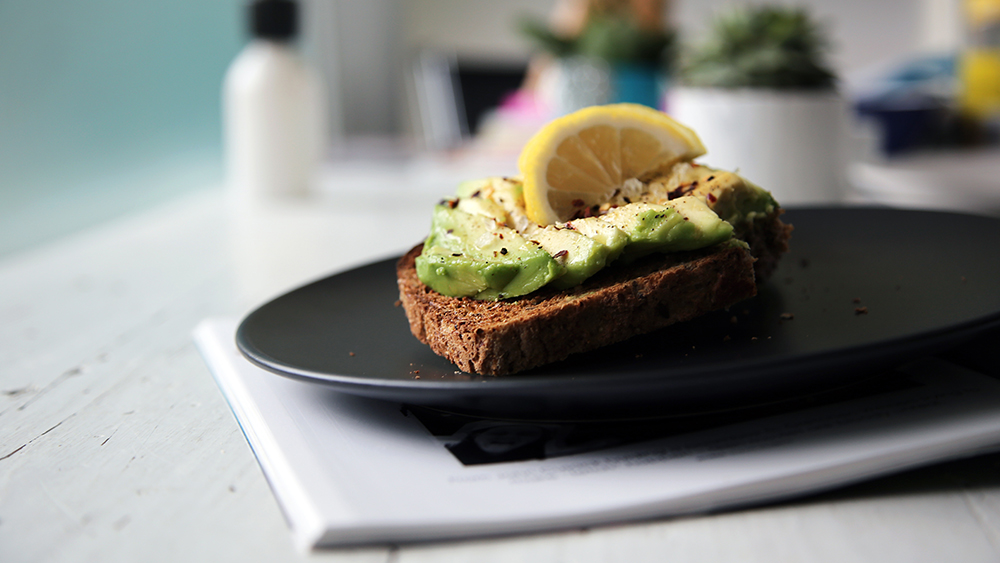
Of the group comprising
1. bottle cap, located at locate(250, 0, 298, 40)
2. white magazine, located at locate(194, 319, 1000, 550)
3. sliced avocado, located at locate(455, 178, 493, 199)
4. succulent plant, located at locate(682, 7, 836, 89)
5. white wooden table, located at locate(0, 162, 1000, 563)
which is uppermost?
bottle cap, located at locate(250, 0, 298, 40)

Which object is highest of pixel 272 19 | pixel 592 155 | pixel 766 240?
pixel 272 19

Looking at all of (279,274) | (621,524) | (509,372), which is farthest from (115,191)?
(621,524)

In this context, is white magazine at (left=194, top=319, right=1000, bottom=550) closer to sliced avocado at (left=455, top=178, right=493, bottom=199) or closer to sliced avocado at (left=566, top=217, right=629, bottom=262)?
sliced avocado at (left=566, top=217, right=629, bottom=262)

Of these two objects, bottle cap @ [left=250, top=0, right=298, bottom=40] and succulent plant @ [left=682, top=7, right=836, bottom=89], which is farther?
bottle cap @ [left=250, top=0, right=298, bottom=40]

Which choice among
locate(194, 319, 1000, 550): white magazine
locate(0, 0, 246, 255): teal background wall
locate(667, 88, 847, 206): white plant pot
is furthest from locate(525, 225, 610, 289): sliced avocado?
locate(0, 0, 246, 255): teal background wall

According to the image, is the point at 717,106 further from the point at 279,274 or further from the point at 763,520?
the point at 763,520

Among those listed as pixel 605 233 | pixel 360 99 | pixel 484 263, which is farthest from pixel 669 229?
pixel 360 99

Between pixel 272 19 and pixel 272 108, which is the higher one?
pixel 272 19

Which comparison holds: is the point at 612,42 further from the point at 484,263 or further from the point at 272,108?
the point at 484,263
